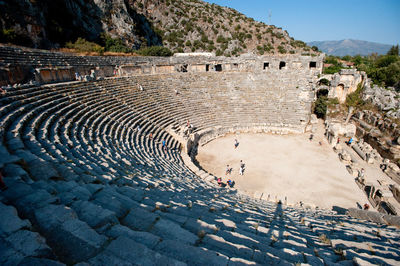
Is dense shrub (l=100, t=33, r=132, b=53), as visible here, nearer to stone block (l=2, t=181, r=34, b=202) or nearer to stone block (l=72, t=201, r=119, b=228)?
stone block (l=2, t=181, r=34, b=202)

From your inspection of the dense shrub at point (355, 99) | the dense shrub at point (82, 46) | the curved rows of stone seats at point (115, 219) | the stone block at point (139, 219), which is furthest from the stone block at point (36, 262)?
the dense shrub at point (82, 46)

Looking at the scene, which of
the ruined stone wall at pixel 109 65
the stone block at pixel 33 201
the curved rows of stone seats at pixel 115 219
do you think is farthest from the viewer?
the ruined stone wall at pixel 109 65

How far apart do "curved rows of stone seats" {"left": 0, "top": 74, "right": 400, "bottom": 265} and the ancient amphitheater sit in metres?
0.02

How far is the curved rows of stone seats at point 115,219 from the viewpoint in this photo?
2.36 metres

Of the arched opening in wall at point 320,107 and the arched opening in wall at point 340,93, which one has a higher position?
the arched opening in wall at point 340,93

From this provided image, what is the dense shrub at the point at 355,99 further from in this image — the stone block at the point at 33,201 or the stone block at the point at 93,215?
the stone block at the point at 33,201

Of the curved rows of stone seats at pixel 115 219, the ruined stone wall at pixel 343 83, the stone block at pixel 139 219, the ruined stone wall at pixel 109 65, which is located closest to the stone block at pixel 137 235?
the curved rows of stone seats at pixel 115 219

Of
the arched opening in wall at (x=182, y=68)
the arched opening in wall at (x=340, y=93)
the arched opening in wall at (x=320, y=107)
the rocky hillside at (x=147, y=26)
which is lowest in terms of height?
the arched opening in wall at (x=320, y=107)

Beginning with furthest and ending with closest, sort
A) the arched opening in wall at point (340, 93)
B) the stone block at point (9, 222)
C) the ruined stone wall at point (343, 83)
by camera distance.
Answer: the arched opening in wall at point (340, 93) < the ruined stone wall at point (343, 83) < the stone block at point (9, 222)

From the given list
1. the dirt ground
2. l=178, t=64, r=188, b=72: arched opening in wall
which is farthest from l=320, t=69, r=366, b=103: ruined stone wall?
l=178, t=64, r=188, b=72: arched opening in wall

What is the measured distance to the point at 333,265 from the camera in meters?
2.97

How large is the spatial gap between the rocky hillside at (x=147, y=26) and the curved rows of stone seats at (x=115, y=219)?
18.5 metres

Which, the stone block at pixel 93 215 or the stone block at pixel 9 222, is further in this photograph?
the stone block at pixel 93 215

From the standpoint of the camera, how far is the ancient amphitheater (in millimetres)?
2492
